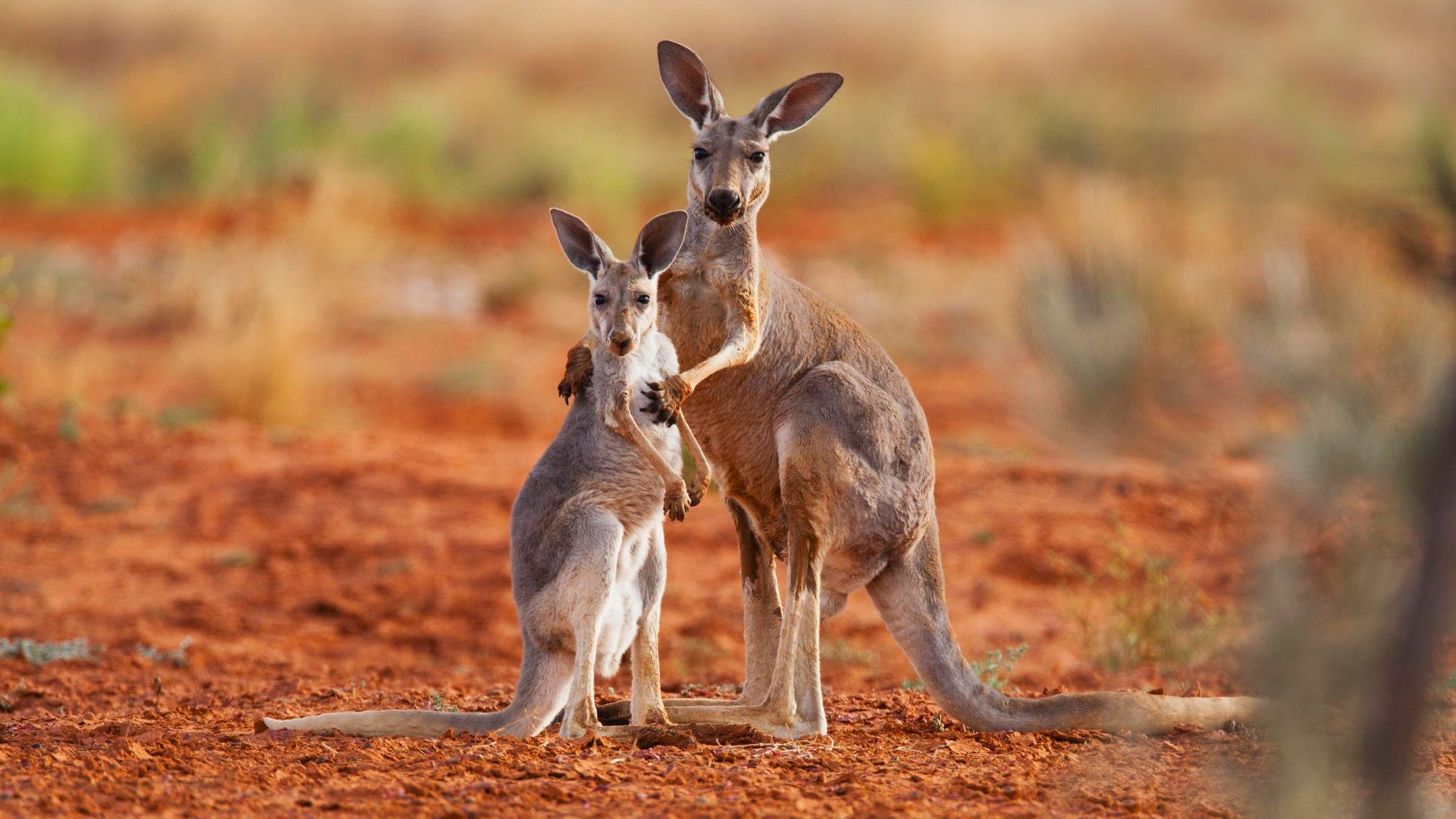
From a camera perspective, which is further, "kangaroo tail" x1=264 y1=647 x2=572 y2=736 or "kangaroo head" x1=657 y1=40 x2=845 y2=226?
"kangaroo head" x1=657 y1=40 x2=845 y2=226

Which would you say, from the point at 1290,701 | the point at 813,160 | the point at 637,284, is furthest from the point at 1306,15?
the point at 1290,701

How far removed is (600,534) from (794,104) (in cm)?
184

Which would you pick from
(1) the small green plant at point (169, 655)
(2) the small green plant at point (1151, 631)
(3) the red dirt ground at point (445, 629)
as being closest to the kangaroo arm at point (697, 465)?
(3) the red dirt ground at point (445, 629)

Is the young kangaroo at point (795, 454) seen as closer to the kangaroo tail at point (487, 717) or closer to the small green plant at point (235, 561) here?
the kangaroo tail at point (487, 717)

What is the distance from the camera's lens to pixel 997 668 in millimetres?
6184

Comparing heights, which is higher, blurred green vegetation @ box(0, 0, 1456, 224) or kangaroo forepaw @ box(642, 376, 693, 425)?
blurred green vegetation @ box(0, 0, 1456, 224)

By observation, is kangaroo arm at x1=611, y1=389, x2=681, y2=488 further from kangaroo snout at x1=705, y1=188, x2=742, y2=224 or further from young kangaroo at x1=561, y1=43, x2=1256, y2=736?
kangaroo snout at x1=705, y1=188, x2=742, y2=224

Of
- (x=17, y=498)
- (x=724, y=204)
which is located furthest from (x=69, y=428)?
(x=724, y=204)

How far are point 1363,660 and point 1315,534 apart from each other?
420mm

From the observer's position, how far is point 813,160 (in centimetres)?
2358

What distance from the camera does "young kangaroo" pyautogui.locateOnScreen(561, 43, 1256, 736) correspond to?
5070 mm

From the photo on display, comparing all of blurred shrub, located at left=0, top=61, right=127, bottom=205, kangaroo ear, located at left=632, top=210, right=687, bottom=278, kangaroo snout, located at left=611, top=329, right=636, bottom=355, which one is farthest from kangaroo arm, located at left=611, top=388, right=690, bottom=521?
blurred shrub, located at left=0, top=61, right=127, bottom=205

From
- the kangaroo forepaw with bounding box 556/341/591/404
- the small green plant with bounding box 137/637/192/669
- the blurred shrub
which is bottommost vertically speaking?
the small green plant with bounding box 137/637/192/669

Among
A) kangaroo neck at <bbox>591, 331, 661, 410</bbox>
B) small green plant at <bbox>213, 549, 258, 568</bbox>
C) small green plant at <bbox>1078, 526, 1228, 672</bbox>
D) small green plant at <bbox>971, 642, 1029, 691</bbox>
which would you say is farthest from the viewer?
small green plant at <bbox>213, 549, 258, 568</bbox>
